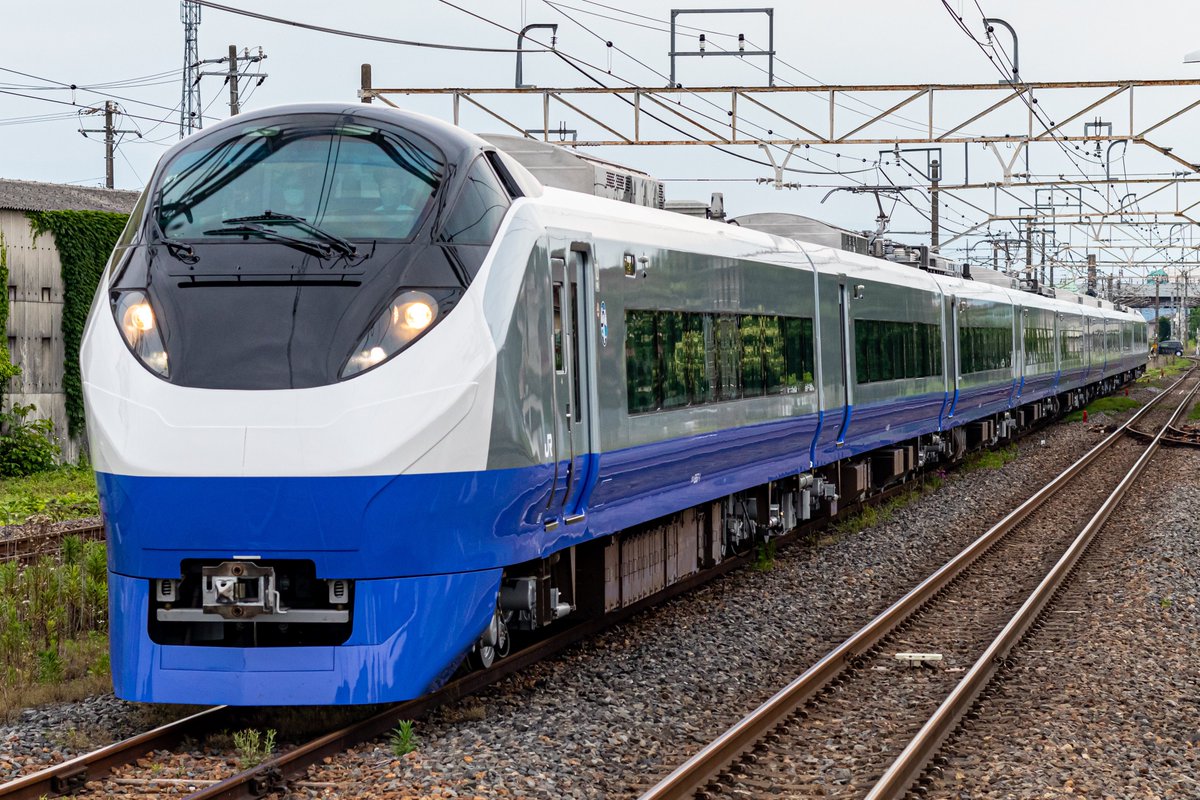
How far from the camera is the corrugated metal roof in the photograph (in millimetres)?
23828

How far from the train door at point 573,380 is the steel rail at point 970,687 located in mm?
2288

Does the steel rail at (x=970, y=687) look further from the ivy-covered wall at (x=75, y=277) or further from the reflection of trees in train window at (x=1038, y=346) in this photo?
the ivy-covered wall at (x=75, y=277)

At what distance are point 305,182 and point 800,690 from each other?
13.0 feet

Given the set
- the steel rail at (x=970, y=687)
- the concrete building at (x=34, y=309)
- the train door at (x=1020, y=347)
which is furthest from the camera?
the train door at (x=1020, y=347)

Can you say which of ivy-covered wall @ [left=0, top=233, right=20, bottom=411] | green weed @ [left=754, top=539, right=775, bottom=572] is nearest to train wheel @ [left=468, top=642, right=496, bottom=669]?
green weed @ [left=754, top=539, right=775, bottom=572]

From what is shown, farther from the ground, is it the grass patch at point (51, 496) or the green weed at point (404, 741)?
the grass patch at point (51, 496)

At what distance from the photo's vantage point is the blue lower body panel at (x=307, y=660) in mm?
7078

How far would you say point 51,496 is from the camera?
20047mm

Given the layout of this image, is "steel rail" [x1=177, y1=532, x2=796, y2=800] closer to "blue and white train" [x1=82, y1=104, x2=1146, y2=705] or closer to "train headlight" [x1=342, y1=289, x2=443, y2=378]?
"blue and white train" [x1=82, y1=104, x2=1146, y2=705]

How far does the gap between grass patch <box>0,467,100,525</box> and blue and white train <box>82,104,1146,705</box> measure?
8.94 meters

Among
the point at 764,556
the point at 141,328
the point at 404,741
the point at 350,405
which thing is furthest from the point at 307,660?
the point at 764,556

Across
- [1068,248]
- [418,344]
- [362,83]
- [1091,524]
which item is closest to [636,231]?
[418,344]

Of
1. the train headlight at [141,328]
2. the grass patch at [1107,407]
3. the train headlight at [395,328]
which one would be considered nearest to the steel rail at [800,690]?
the train headlight at [395,328]

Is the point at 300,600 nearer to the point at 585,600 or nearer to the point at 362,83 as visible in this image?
the point at 585,600
